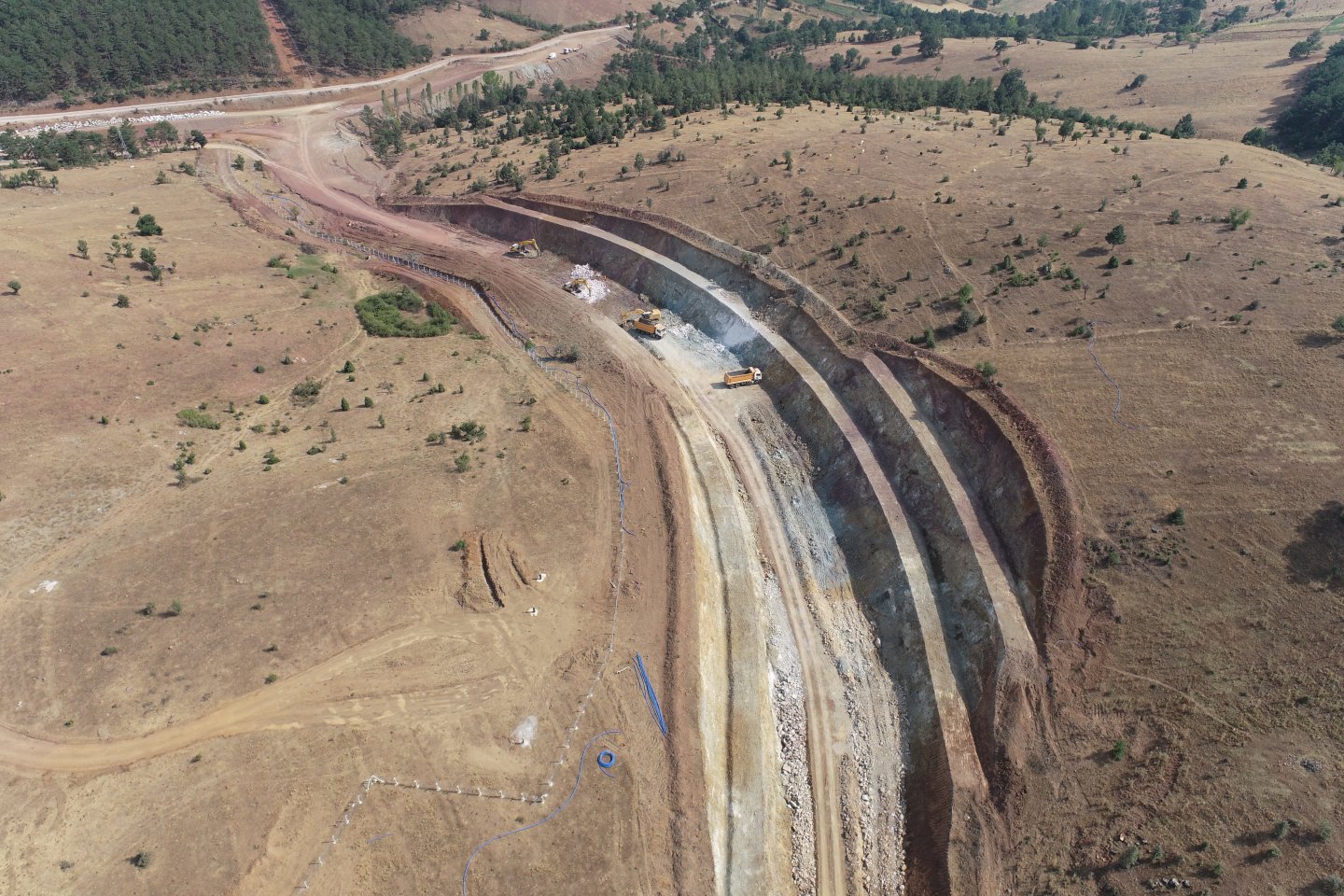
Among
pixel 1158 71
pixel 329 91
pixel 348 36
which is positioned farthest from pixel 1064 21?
pixel 329 91

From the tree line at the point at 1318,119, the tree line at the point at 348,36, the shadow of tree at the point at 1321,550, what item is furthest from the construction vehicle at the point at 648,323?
the tree line at the point at 348,36

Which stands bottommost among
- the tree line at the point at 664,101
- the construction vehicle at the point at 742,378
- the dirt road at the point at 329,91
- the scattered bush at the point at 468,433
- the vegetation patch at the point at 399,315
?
the construction vehicle at the point at 742,378

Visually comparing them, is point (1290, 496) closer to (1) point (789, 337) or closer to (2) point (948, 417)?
(2) point (948, 417)

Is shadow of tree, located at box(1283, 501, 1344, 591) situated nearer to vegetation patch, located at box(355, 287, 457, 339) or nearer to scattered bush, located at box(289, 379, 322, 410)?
vegetation patch, located at box(355, 287, 457, 339)

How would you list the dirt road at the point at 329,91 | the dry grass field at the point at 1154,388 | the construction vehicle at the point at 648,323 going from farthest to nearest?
the dirt road at the point at 329,91 → the construction vehicle at the point at 648,323 → the dry grass field at the point at 1154,388

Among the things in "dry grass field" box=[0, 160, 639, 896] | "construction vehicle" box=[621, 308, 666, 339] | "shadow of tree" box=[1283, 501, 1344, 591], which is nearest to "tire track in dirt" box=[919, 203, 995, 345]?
"shadow of tree" box=[1283, 501, 1344, 591]

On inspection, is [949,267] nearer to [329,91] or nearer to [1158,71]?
[1158,71]

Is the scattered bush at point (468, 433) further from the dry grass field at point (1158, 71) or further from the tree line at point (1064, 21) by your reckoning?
the tree line at point (1064, 21)
